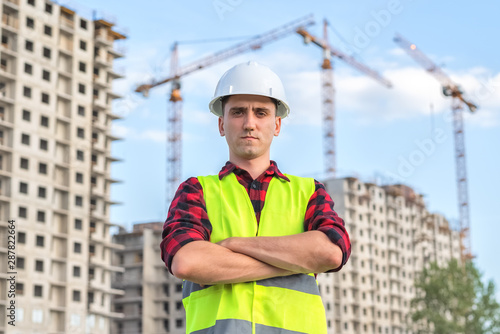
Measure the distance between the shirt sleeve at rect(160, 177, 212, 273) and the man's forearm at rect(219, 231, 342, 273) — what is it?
141 mm

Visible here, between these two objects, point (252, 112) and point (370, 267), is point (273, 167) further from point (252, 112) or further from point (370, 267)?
point (370, 267)

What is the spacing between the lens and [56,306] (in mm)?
66250

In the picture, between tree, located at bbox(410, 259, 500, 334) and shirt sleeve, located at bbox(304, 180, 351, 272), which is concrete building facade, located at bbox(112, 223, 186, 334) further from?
shirt sleeve, located at bbox(304, 180, 351, 272)

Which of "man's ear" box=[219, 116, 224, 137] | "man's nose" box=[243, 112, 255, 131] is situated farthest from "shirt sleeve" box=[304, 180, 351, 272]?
"man's ear" box=[219, 116, 224, 137]

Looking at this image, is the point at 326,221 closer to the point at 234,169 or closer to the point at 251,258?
the point at 251,258

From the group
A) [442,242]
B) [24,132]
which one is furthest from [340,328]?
[24,132]

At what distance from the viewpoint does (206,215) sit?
3314 mm

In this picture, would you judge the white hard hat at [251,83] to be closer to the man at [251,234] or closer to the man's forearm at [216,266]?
the man at [251,234]

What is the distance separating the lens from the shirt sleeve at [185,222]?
3195 mm

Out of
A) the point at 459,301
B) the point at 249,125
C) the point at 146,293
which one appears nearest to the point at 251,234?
the point at 249,125

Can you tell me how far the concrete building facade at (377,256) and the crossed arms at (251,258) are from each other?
90338 millimetres

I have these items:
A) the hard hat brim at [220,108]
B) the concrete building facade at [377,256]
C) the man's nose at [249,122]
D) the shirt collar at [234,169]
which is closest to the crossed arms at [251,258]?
the shirt collar at [234,169]

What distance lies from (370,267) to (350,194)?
12.0 meters

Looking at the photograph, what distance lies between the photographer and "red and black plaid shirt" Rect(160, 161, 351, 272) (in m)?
3.21
